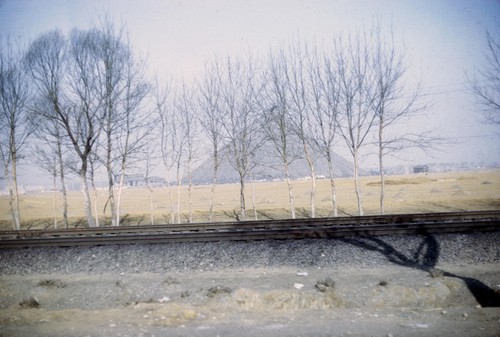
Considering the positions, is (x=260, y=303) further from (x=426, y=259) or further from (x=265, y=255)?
(x=426, y=259)

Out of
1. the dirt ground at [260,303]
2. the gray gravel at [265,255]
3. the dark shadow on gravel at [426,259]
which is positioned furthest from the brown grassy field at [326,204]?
the dirt ground at [260,303]

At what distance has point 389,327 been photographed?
5.09 m

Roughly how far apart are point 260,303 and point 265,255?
2368mm

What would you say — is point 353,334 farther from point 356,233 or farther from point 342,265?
point 356,233

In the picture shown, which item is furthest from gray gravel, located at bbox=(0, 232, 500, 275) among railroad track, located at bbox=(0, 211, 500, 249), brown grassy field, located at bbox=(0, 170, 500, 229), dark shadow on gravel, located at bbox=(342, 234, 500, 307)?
brown grassy field, located at bbox=(0, 170, 500, 229)

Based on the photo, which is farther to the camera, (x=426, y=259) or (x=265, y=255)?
(x=265, y=255)

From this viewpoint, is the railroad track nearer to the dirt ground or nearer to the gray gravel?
the gray gravel

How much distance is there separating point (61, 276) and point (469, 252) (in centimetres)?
1092

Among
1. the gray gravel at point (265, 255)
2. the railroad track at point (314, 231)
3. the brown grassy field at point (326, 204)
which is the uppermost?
the railroad track at point (314, 231)

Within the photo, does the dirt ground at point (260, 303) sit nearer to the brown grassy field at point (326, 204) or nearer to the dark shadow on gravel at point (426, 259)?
the dark shadow on gravel at point (426, 259)

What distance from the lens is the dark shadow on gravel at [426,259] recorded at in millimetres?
6215

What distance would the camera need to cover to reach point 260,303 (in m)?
6.32

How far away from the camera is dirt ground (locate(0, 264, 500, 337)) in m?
Result: 5.27

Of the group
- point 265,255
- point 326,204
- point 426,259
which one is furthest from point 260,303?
point 326,204
